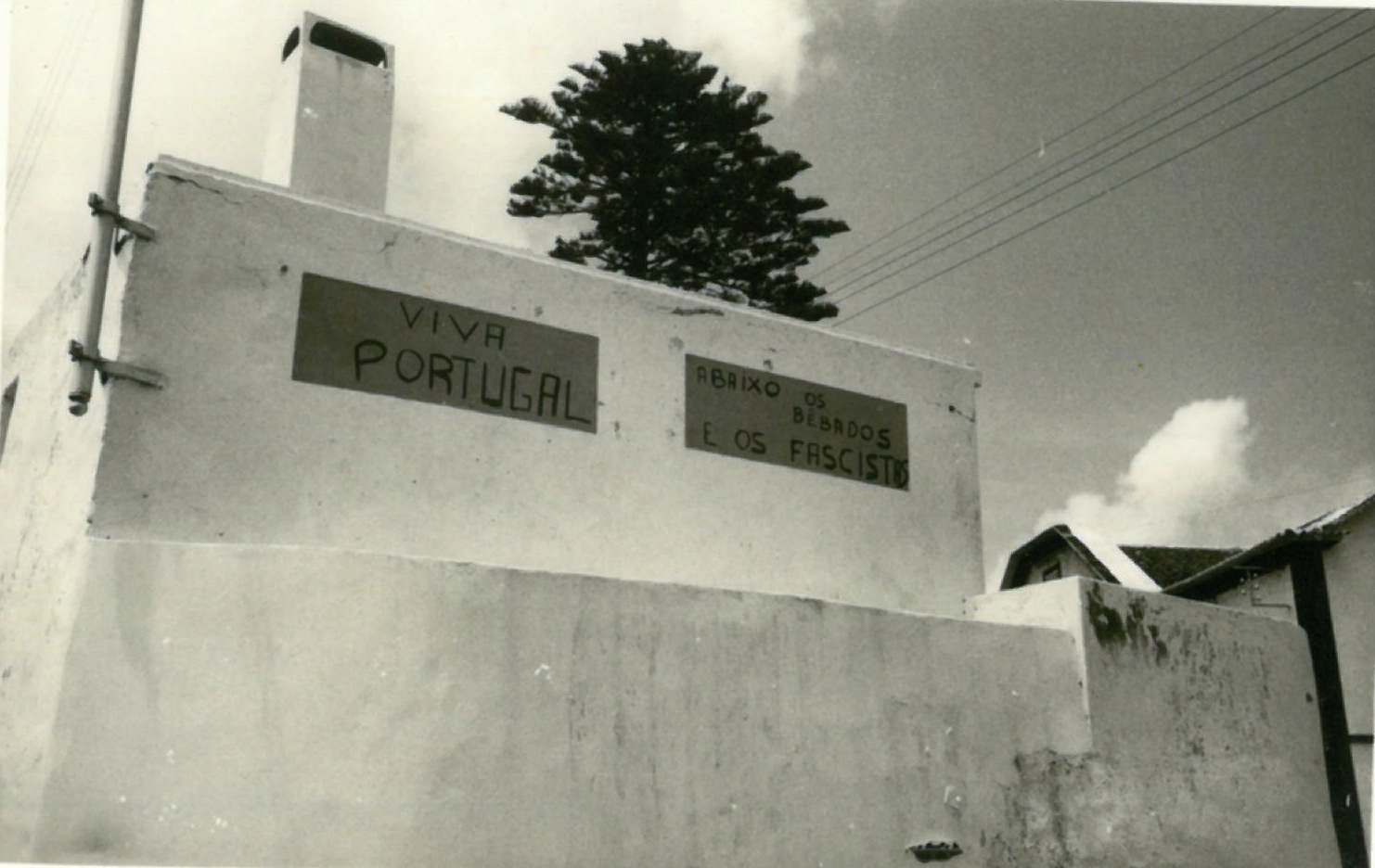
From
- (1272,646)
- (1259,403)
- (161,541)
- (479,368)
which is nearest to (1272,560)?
(1259,403)

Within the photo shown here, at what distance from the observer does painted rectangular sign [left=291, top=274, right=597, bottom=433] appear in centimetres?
534

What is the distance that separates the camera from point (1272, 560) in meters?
14.2

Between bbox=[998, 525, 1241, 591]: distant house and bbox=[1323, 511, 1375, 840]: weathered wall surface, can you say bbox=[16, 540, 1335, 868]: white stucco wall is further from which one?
bbox=[998, 525, 1241, 591]: distant house

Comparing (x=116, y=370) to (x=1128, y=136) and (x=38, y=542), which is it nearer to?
(x=38, y=542)

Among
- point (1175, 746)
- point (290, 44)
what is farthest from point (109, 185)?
point (1175, 746)

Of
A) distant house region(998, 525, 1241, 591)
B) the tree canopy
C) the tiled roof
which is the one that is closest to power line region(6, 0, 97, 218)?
the tree canopy

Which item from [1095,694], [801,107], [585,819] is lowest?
[585,819]

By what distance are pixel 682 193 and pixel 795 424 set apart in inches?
385

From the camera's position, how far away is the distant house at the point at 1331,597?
40.8 ft

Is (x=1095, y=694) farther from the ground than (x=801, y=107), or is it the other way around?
(x=801, y=107)

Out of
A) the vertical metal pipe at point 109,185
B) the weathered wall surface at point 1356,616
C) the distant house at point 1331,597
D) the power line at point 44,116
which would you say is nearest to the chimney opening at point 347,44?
the power line at point 44,116

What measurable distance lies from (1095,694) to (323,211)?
4.29 meters

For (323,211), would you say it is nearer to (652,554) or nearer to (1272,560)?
(652,554)

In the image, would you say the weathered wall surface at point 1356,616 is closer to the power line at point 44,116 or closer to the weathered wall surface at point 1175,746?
the weathered wall surface at point 1175,746
